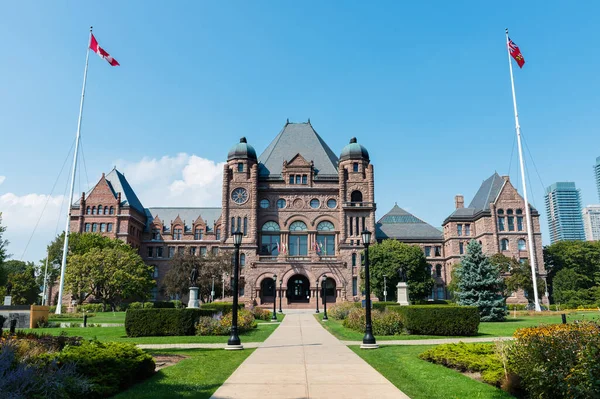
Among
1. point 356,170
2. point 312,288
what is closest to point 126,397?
point 312,288

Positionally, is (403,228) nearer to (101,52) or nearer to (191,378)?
(101,52)

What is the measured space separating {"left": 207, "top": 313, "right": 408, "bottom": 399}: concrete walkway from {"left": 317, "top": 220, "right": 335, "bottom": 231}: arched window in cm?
5373

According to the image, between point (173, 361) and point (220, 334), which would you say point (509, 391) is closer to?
point (173, 361)

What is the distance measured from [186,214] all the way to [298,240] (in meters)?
26.9

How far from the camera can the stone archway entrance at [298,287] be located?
229 feet

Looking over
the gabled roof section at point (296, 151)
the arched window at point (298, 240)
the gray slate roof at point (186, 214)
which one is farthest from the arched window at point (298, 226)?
the gray slate roof at point (186, 214)

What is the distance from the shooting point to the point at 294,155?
245 feet

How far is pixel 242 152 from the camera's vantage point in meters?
71.2

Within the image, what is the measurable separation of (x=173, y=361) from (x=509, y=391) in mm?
9687

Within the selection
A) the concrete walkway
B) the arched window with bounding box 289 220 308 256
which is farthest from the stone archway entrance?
the concrete walkway

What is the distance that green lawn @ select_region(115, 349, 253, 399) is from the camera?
9188mm

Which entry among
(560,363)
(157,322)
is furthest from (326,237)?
(560,363)

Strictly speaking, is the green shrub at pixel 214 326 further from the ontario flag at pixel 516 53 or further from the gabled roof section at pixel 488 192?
the gabled roof section at pixel 488 192

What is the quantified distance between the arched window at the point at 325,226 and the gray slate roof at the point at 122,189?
32.5m
